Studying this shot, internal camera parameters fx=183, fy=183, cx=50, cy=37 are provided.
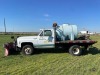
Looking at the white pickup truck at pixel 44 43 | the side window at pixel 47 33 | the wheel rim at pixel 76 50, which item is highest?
the side window at pixel 47 33

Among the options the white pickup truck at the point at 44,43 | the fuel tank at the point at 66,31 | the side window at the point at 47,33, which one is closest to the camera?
the white pickup truck at the point at 44,43

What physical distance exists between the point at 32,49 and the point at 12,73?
509 centimetres

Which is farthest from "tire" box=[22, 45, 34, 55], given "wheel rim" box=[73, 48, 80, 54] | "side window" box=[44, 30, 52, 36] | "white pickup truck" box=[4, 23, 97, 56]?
"wheel rim" box=[73, 48, 80, 54]

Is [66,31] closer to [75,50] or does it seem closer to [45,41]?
[75,50]

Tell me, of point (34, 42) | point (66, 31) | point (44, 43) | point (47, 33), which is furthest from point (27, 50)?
point (66, 31)

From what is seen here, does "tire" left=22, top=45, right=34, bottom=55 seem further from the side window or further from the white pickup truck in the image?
the side window

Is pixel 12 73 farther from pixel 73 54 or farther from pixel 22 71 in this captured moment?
pixel 73 54

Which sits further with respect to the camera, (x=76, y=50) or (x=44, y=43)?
(x=44, y=43)

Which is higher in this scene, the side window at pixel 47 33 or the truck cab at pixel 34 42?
the side window at pixel 47 33

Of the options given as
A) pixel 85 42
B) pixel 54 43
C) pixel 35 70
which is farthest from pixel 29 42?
pixel 35 70

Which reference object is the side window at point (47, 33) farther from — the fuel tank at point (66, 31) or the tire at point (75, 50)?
the tire at point (75, 50)

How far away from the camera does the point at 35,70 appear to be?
26.6 ft

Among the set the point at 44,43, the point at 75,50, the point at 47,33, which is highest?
the point at 47,33

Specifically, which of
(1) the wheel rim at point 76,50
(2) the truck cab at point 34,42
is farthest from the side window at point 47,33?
(1) the wheel rim at point 76,50
